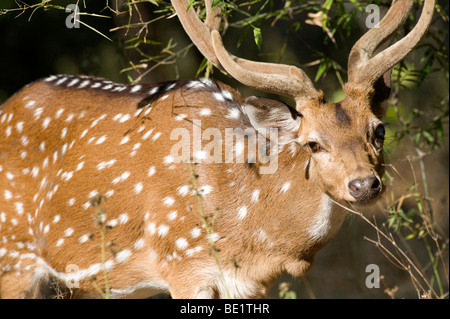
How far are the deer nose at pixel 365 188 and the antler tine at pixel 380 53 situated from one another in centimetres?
67

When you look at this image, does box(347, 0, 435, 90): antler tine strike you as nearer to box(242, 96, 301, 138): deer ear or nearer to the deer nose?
box(242, 96, 301, 138): deer ear

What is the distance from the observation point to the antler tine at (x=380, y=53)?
4316 mm

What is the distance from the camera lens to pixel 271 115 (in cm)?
444

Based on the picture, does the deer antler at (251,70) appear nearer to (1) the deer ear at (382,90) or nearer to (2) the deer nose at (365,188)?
(1) the deer ear at (382,90)

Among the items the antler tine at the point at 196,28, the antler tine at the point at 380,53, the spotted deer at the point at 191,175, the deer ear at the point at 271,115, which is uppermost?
the antler tine at the point at 196,28

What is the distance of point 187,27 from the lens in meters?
4.53

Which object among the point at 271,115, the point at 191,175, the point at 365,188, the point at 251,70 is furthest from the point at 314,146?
the point at 191,175

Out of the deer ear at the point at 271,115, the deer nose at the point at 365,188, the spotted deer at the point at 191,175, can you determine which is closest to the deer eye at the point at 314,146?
the spotted deer at the point at 191,175

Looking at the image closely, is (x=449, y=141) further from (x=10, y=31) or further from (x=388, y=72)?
(x=10, y=31)

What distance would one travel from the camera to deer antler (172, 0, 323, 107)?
4.22 m

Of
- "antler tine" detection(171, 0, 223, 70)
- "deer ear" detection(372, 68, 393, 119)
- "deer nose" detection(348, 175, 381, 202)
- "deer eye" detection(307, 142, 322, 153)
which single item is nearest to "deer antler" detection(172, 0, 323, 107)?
"antler tine" detection(171, 0, 223, 70)

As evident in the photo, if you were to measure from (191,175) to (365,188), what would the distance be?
114 cm

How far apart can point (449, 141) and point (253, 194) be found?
13.4ft

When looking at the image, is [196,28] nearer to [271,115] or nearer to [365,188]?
[271,115]
